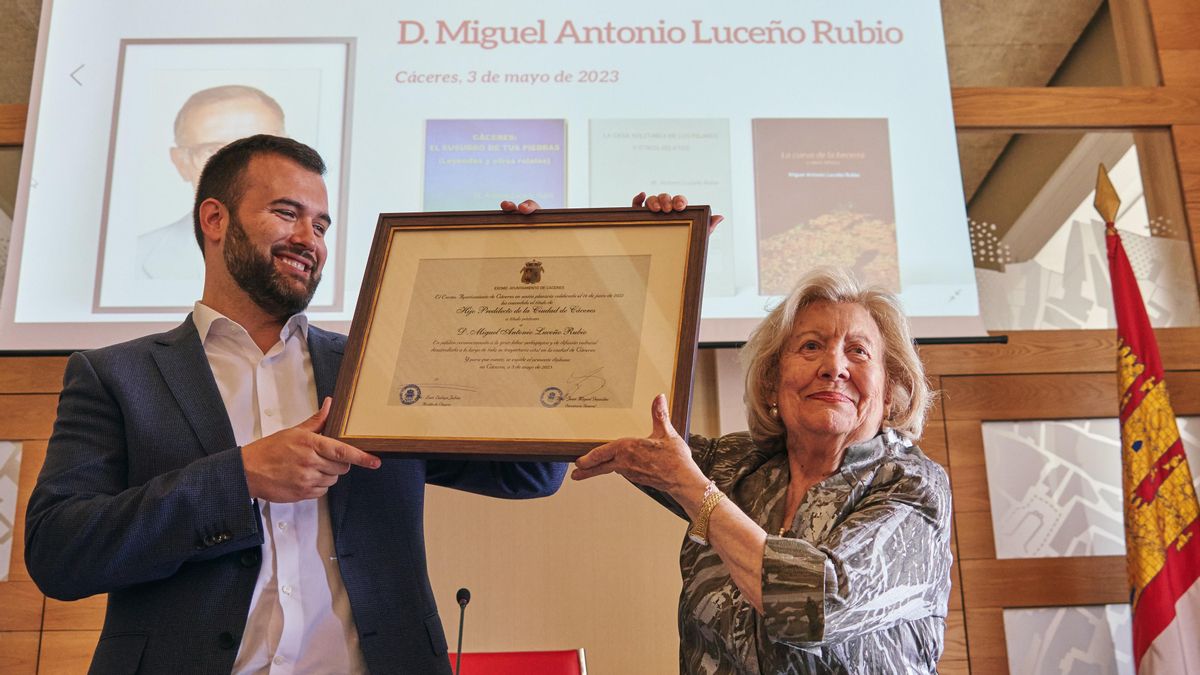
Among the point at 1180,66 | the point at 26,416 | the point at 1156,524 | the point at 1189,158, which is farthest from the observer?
the point at 1180,66

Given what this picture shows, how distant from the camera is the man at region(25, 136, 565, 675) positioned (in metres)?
1.37

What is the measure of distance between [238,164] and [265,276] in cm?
26

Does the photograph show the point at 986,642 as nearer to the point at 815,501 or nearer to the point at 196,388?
the point at 815,501

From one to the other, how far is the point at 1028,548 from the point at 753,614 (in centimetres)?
221

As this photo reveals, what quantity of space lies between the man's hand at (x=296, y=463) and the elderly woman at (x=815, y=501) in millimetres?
360

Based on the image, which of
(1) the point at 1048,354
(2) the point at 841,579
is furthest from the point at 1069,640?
(2) the point at 841,579

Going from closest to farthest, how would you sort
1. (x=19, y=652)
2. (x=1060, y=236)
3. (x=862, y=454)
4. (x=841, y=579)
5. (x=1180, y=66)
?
1. (x=841, y=579)
2. (x=862, y=454)
3. (x=19, y=652)
4. (x=1060, y=236)
5. (x=1180, y=66)

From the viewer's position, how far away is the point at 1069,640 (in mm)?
3342

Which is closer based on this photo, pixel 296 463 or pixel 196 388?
pixel 296 463

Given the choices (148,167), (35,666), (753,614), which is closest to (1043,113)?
(753,614)

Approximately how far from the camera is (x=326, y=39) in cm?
358

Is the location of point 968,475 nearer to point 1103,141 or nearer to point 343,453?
point 1103,141

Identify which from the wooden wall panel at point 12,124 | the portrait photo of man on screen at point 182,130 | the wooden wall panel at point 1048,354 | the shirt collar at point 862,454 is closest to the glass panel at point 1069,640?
the wooden wall panel at point 1048,354
